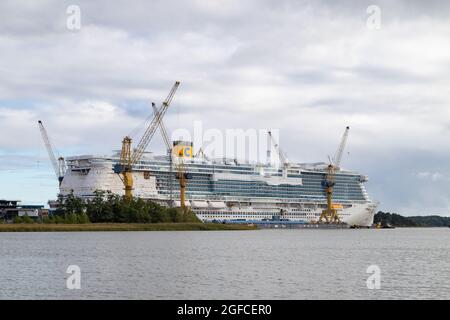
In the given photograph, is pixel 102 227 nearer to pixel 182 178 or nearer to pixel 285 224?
pixel 182 178

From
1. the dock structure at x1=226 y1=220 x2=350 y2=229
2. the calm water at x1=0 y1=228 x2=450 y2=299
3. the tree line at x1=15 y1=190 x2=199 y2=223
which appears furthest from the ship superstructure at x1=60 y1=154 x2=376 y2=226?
the calm water at x1=0 y1=228 x2=450 y2=299

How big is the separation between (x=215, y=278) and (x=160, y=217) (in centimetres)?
8372

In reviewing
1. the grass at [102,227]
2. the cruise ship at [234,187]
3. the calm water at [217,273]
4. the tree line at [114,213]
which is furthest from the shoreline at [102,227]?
the calm water at [217,273]

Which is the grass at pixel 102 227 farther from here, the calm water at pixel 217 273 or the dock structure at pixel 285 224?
the calm water at pixel 217 273

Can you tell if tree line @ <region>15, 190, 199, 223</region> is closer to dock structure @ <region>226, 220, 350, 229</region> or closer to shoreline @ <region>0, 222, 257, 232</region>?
shoreline @ <region>0, 222, 257, 232</region>

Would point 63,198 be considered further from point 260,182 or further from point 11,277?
point 11,277

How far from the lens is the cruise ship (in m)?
158

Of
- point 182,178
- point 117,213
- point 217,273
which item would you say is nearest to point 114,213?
point 117,213

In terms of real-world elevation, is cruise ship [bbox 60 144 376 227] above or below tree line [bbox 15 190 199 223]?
above

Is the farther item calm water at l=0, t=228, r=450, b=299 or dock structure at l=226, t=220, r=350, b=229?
dock structure at l=226, t=220, r=350, b=229

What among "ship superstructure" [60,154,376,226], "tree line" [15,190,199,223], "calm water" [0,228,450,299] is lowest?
"calm water" [0,228,450,299]

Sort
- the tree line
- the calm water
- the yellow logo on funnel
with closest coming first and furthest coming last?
the calm water < the tree line < the yellow logo on funnel

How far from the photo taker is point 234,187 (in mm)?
169250

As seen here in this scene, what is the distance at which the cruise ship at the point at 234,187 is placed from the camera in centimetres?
15788
